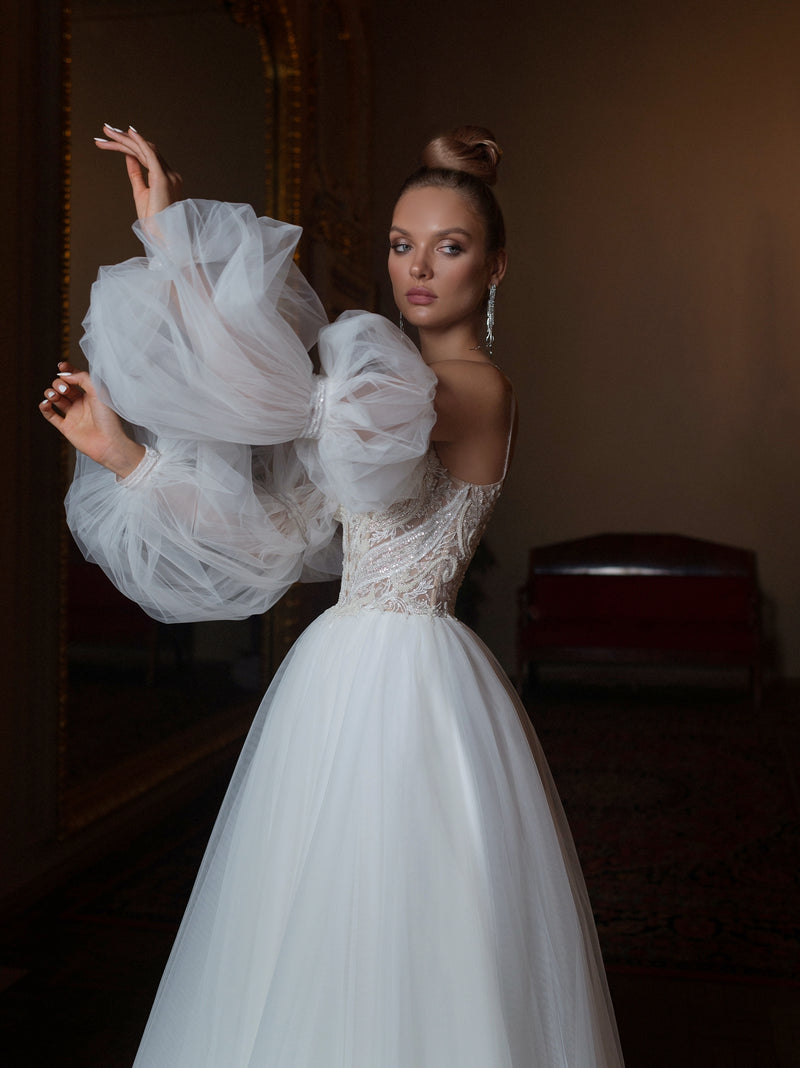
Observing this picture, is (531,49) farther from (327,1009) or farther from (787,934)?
(327,1009)

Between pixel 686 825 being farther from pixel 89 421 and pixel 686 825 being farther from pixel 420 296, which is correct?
pixel 89 421

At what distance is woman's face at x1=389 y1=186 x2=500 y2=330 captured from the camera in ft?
4.98

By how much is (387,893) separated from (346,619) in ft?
1.33

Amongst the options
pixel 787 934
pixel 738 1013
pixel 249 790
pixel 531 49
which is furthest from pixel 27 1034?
pixel 531 49

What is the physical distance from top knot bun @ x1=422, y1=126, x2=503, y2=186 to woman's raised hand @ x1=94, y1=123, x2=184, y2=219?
0.43 metres

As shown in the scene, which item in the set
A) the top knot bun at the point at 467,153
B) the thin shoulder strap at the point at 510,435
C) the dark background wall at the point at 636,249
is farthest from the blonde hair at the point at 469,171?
the dark background wall at the point at 636,249

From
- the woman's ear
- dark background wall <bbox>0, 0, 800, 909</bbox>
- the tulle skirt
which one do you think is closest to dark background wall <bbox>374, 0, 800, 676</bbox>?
dark background wall <bbox>0, 0, 800, 909</bbox>

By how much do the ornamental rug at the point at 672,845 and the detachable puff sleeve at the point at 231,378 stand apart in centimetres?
203

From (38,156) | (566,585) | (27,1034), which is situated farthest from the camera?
(566,585)

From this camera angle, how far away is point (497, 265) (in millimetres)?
1607

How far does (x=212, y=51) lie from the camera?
4027mm

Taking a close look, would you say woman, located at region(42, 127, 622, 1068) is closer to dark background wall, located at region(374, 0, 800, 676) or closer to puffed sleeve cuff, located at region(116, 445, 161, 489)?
puffed sleeve cuff, located at region(116, 445, 161, 489)

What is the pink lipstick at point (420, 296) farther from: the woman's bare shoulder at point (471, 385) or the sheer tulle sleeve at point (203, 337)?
the sheer tulle sleeve at point (203, 337)

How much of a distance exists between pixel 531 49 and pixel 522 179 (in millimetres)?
944
